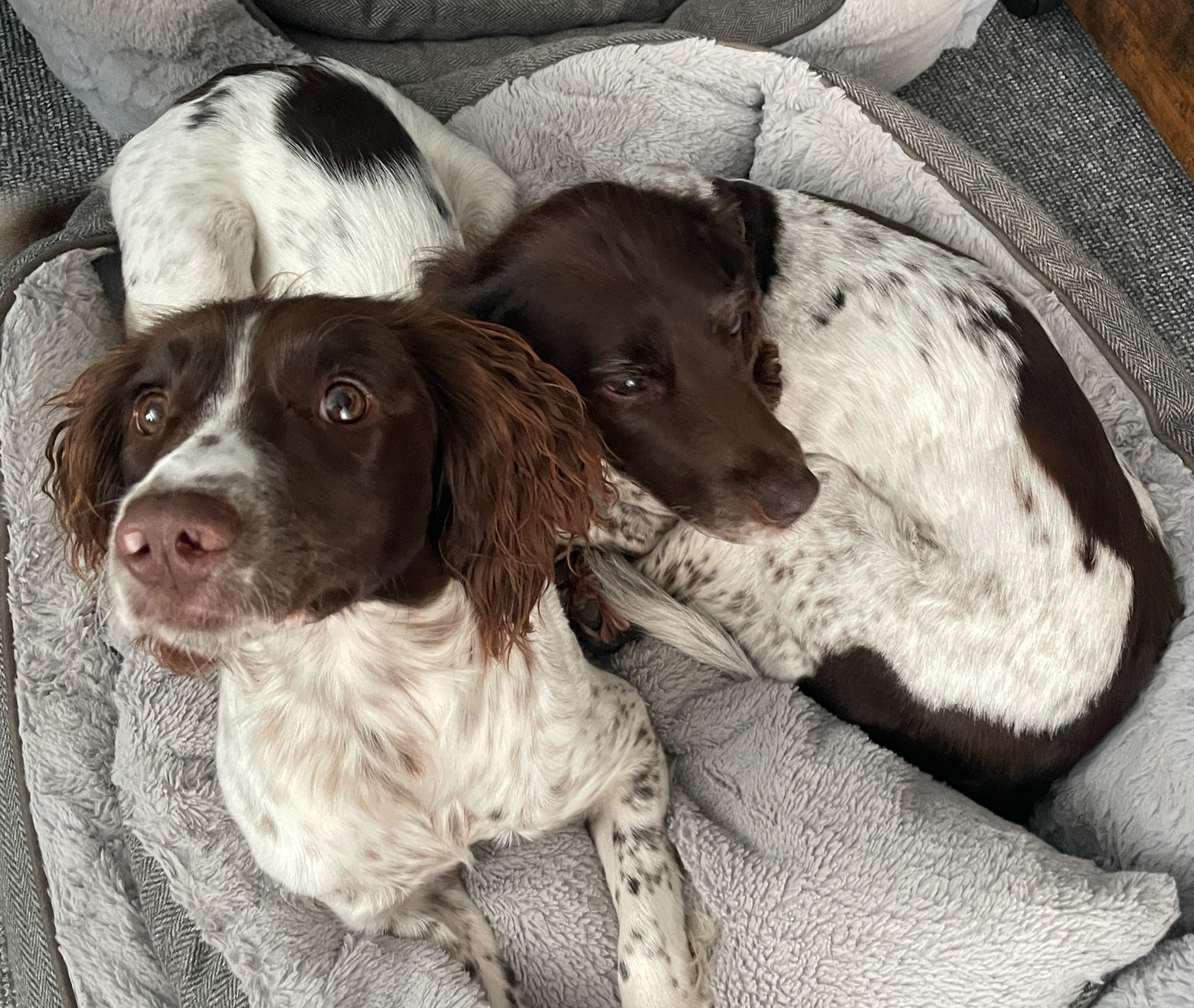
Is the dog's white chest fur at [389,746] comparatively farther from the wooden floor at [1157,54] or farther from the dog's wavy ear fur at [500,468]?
the wooden floor at [1157,54]

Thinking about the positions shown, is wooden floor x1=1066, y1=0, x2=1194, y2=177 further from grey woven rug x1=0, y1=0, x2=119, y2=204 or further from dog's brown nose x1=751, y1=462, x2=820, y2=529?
grey woven rug x1=0, y1=0, x2=119, y2=204

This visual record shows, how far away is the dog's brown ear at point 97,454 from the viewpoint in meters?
1.51

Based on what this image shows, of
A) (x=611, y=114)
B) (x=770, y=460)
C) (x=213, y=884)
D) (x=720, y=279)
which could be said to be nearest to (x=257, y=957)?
(x=213, y=884)

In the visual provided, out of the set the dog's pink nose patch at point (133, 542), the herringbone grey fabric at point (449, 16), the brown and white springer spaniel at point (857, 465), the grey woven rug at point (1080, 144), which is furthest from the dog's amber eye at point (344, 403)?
the grey woven rug at point (1080, 144)

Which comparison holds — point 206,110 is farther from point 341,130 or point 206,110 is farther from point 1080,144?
point 1080,144

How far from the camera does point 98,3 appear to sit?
2.52 m

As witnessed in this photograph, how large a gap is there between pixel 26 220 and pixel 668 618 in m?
1.79

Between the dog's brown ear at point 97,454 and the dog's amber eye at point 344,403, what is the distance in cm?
37

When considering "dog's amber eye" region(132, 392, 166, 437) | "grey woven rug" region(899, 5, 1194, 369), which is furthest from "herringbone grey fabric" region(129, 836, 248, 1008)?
"grey woven rug" region(899, 5, 1194, 369)

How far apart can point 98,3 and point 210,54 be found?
0.27 meters

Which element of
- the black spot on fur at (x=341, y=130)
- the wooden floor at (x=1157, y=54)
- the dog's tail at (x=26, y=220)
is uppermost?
the wooden floor at (x=1157, y=54)

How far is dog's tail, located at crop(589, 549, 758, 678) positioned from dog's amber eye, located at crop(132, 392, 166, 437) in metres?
1.03

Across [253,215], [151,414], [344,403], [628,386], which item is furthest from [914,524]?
[253,215]

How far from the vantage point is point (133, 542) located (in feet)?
3.55
